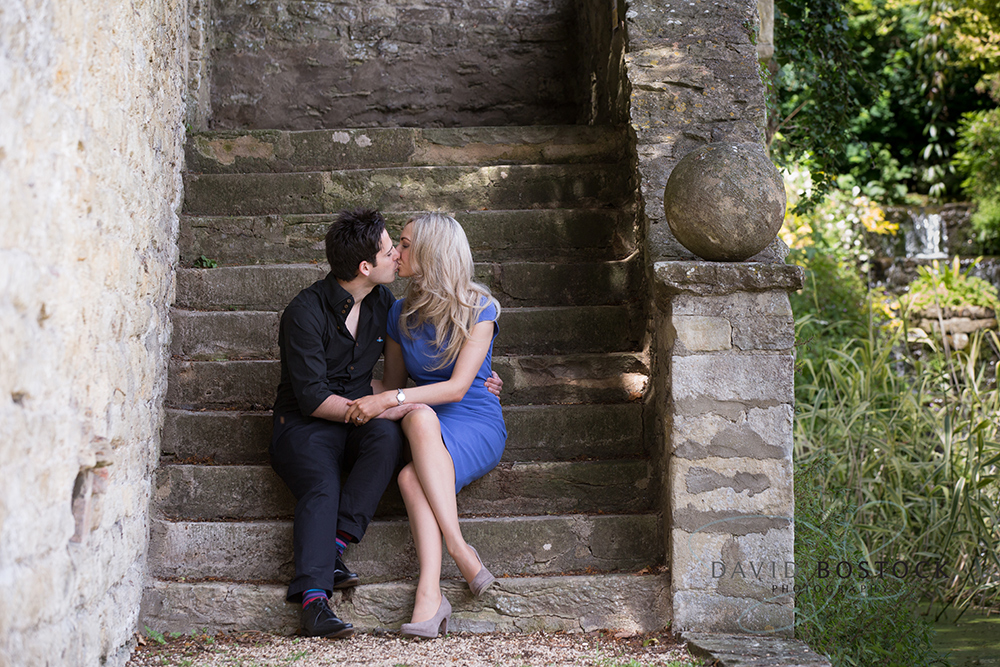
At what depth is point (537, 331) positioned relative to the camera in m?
3.32

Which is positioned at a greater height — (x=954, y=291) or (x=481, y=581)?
(x=954, y=291)

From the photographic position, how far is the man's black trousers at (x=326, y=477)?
2.46 m

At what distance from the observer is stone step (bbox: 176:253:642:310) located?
3.36 meters

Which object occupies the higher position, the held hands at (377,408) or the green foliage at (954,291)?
the green foliage at (954,291)

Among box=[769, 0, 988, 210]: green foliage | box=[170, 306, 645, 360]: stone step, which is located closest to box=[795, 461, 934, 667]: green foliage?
box=[170, 306, 645, 360]: stone step

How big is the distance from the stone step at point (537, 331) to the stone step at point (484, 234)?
13.7 inches

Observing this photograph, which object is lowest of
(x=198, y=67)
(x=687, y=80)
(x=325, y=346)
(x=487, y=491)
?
(x=487, y=491)

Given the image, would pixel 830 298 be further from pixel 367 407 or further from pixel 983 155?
pixel 983 155

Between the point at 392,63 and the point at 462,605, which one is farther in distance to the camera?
the point at 392,63

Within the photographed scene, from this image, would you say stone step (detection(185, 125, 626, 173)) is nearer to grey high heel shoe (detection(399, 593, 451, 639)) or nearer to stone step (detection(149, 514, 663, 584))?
stone step (detection(149, 514, 663, 584))

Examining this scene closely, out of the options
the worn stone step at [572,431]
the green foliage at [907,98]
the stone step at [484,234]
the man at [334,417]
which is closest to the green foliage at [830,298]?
the green foliage at [907,98]

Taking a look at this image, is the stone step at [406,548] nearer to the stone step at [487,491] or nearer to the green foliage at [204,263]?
the stone step at [487,491]

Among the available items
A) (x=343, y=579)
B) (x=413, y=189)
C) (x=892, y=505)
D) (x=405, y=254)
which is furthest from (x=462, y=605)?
(x=892, y=505)

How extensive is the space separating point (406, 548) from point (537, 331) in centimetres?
103
